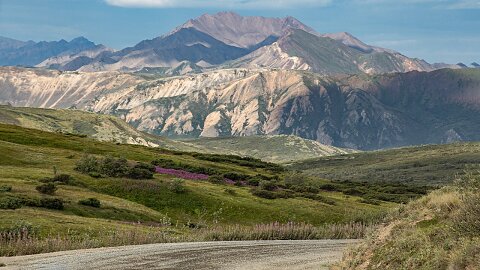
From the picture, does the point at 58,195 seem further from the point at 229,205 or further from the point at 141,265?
the point at 141,265

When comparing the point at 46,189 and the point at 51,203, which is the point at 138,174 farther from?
the point at 51,203

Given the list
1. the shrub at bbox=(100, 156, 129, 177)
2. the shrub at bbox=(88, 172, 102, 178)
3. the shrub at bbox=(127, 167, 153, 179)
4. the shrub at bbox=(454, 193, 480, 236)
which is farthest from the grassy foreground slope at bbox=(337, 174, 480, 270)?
the shrub at bbox=(100, 156, 129, 177)

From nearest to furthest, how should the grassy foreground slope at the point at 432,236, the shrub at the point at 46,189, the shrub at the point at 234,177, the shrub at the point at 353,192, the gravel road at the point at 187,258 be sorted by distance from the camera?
the grassy foreground slope at the point at 432,236 → the gravel road at the point at 187,258 → the shrub at the point at 46,189 → the shrub at the point at 234,177 → the shrub at the point at 353,192

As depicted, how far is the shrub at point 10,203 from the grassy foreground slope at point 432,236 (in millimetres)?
27511

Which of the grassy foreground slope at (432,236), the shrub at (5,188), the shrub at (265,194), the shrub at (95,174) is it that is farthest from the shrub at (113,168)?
the grassy foreground slope at (432,236)

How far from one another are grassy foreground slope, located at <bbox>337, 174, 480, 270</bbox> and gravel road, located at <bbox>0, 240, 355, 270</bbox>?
3.46 metres

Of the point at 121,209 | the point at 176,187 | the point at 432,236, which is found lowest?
the point at 121,209

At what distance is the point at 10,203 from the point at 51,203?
4.51m

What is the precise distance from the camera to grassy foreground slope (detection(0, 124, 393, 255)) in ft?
112

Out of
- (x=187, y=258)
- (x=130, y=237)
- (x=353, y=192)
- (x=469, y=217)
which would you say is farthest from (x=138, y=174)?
(x=469, y=217)

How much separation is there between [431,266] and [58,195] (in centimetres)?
4140

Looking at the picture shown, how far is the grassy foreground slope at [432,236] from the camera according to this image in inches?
664

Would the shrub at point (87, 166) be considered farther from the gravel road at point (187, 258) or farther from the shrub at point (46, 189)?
the gravel road at point (187, 258)

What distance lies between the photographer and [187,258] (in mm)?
25641
